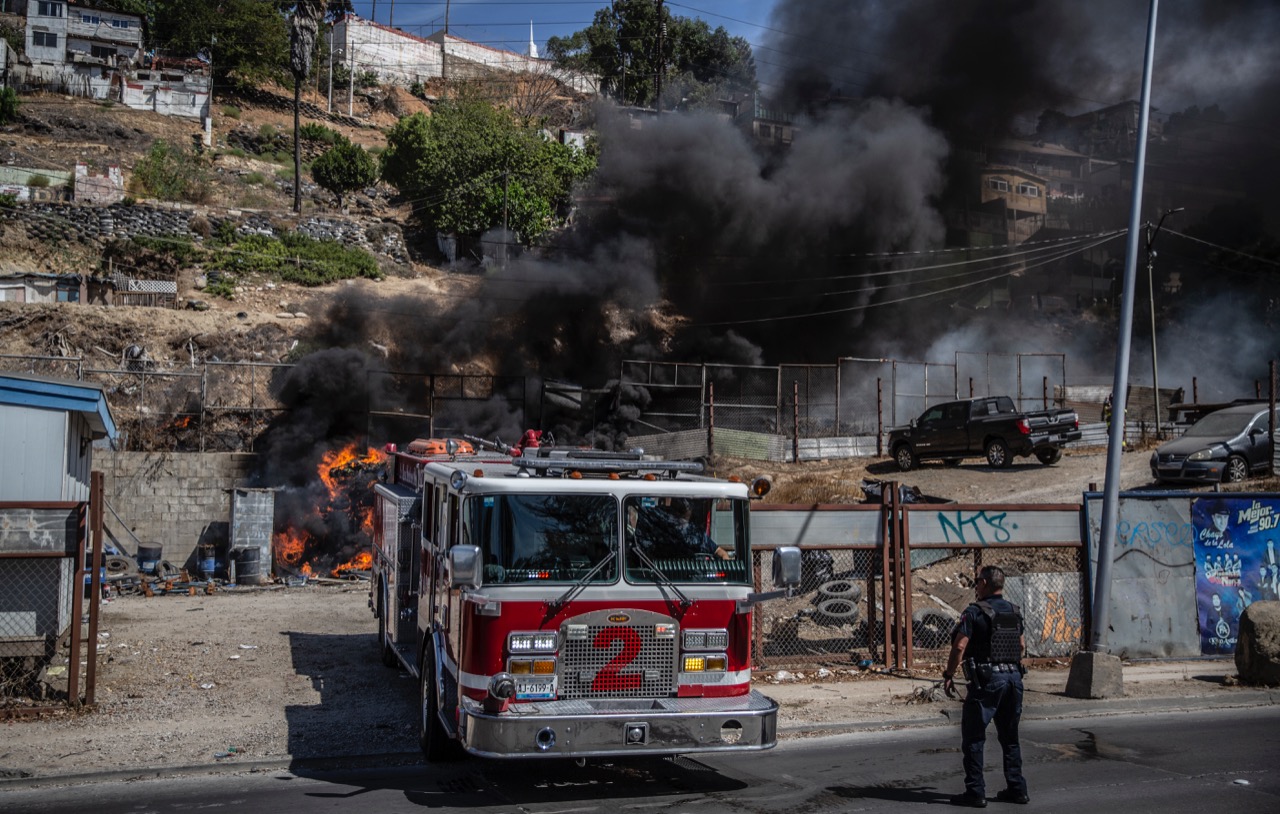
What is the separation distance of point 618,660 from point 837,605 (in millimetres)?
5793

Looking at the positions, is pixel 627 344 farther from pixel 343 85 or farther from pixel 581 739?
Answer: pixel 343 85

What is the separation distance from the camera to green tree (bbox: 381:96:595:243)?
53.2 metres

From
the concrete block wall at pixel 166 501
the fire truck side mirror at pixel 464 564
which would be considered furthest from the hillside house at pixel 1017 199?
the fire truck side mirror at pixel 464 564

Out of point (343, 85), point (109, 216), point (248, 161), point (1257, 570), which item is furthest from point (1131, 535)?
point (343, 85)

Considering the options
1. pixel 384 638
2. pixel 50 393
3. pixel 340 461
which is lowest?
pixel 384 638

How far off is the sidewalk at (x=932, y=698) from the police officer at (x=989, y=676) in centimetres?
241

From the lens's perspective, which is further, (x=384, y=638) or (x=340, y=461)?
(x=340, y=461)

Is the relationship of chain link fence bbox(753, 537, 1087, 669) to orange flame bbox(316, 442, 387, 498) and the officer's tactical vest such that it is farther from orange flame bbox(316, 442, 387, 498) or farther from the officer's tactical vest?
orange flame bbox(316, 442, 387, 498)

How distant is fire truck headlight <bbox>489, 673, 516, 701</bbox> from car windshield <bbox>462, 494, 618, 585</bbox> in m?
0.57

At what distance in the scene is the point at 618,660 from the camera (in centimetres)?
617

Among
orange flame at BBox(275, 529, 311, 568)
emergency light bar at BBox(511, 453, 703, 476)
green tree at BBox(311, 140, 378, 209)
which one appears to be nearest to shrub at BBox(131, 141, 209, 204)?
green tree at BBox(311, 140, 378, 209)

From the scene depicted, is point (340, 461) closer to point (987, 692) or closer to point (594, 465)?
point (594, 465)

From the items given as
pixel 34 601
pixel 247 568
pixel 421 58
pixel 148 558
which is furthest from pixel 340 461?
pixel 421 58

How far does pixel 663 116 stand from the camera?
43844 millimetres
